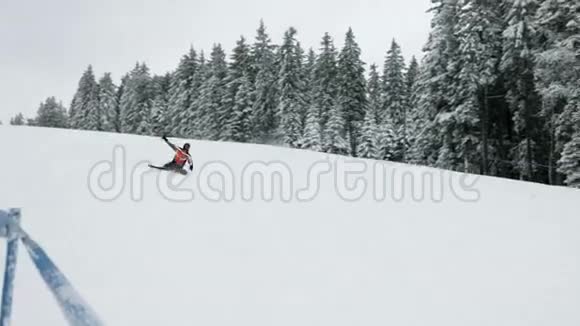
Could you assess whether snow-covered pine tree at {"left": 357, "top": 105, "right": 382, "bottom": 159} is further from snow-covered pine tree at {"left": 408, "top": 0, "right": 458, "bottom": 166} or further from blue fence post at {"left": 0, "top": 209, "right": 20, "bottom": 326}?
blue fence post at {"left": 0, "top": 209, "right": 20, "bottom": 326}

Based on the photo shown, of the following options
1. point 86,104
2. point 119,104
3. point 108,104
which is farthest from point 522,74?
point 86,104

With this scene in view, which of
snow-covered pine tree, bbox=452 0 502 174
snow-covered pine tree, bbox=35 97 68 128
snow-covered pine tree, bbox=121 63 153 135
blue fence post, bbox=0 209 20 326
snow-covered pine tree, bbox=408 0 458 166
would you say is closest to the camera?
blue fence post, bbox=0 209 20 326

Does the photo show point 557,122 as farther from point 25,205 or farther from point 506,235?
point 25,205

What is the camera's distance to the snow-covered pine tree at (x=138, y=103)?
61.0 m

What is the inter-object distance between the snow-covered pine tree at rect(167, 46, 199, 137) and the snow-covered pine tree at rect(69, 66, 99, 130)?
15.3 meters

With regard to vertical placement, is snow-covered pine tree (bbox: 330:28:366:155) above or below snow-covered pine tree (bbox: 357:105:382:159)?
above

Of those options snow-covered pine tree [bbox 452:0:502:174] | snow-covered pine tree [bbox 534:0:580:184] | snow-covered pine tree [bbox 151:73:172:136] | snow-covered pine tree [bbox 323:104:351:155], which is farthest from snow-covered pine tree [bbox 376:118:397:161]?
snow-covered pine tree [bbox 151:73:172:136]

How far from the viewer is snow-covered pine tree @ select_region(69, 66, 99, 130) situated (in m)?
67.4

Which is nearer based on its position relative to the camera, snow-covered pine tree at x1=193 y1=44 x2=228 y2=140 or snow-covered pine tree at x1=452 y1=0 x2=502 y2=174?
snow-covered pine tree at x1=452 y1=0 x2=502 y2=174

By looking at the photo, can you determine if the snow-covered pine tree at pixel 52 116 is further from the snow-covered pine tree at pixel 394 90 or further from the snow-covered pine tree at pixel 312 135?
the snow-covered pine tree at pixel 394 90

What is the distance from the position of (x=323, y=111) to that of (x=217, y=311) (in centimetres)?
4404

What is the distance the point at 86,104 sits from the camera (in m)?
69.1

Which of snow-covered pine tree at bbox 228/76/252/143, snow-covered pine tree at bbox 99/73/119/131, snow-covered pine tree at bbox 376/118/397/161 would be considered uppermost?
snow-covered pine tree at bbox 99/73/119/131

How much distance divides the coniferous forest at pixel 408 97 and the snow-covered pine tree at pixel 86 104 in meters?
0.19
